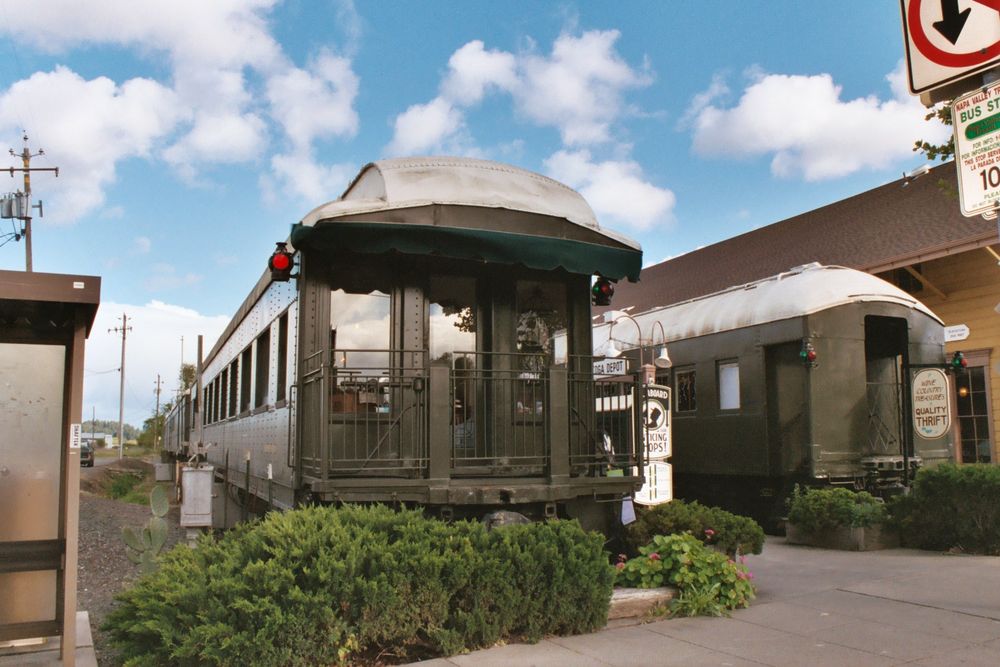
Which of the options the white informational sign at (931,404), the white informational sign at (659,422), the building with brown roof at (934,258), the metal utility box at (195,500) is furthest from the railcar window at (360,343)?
the building with brown roof at (934,258)

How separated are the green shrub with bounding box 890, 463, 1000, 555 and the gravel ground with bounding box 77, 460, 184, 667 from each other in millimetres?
8555

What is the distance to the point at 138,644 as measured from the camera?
208 inches

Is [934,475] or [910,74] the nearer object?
[910,74]

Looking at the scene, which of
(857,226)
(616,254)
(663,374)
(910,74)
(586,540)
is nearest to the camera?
(910,74)

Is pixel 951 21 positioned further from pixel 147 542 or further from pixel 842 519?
pixel 147 542

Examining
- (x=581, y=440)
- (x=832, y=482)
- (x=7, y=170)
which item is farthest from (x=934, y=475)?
(x=7, y=170)

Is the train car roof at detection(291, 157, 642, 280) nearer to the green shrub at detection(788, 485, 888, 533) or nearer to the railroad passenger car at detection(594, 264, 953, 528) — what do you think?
the railroad passenger car at detection(594, 264, 953, 528)

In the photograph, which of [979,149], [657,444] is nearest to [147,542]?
[657,444]

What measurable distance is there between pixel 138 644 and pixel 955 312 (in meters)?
14.7

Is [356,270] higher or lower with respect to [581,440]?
higher

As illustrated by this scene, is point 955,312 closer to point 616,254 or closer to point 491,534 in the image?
point 616,254

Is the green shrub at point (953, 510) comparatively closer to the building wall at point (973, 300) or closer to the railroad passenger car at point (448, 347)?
the railroad passenger car at point (448, 347)

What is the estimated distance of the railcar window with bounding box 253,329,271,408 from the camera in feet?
31.2

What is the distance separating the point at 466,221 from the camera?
699 cm
